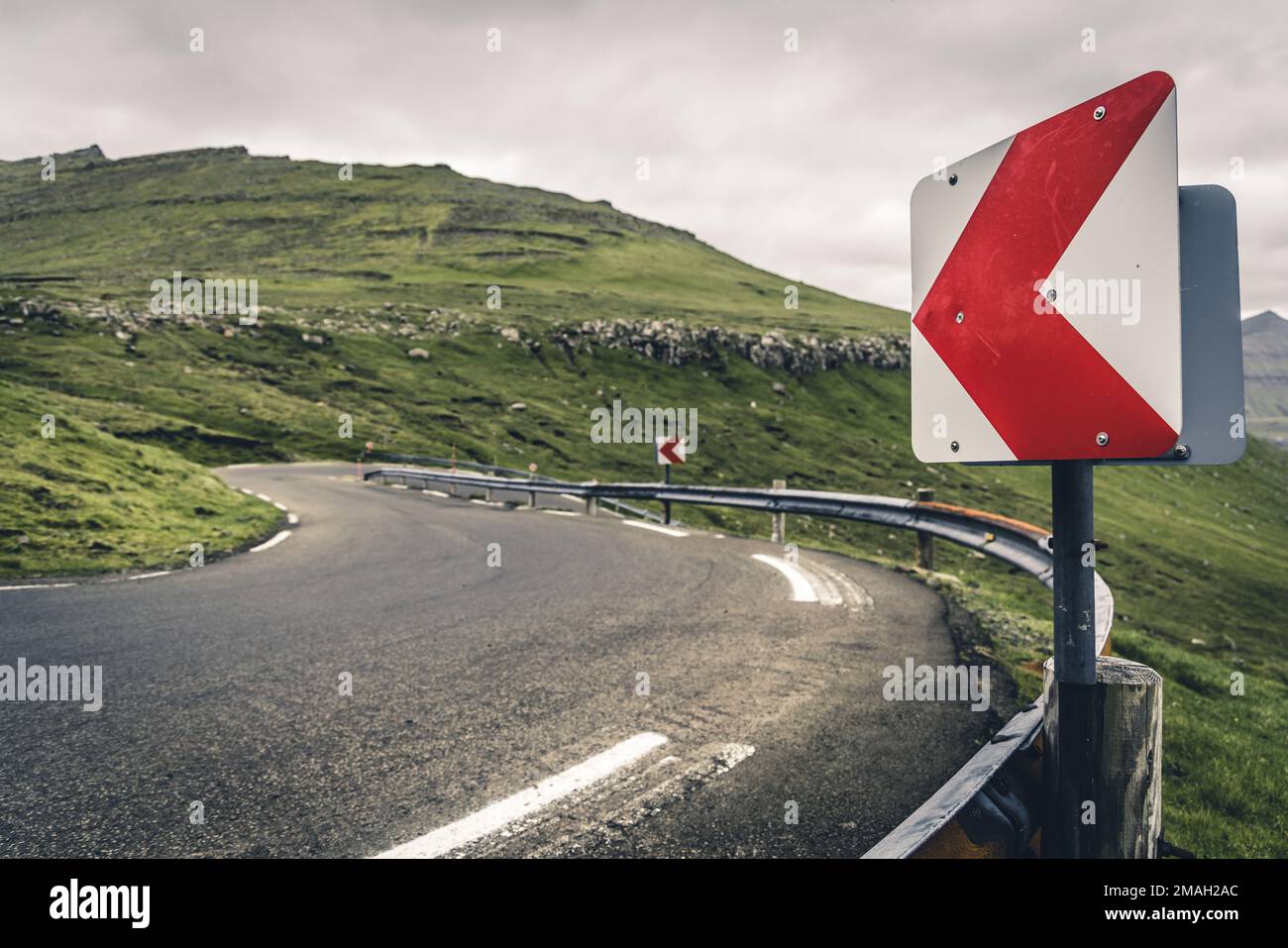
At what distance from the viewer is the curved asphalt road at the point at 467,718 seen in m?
2.68

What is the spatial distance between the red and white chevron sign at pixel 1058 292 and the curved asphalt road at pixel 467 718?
1564 mm

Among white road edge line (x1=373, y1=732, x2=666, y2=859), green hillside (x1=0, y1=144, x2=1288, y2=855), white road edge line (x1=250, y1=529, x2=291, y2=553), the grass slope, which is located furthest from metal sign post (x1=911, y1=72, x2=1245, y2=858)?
white road edge line (x1=250, y1=529, x2=291, y2=553)

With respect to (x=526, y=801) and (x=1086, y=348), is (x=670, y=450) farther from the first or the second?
(x=1086, y=348)

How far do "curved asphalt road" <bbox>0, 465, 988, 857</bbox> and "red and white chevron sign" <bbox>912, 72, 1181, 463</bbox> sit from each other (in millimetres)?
1564

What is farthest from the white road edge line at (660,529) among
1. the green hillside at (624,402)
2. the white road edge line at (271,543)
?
the white road edge line at (271,543)

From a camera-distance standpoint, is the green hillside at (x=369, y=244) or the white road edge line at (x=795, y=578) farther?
the green hillside at (x=369, y=244)

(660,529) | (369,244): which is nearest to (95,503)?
(660,529)

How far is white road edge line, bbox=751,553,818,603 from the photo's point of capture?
689 cm

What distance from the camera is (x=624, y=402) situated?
6047cm

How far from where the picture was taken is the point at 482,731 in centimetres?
362

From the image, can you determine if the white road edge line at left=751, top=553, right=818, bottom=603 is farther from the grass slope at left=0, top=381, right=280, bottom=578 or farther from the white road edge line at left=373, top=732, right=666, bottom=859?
the grass slope at left=0, top=381, right=280, bottom=578

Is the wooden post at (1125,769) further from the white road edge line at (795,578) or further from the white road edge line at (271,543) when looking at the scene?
the white road edge line at (271,543)
